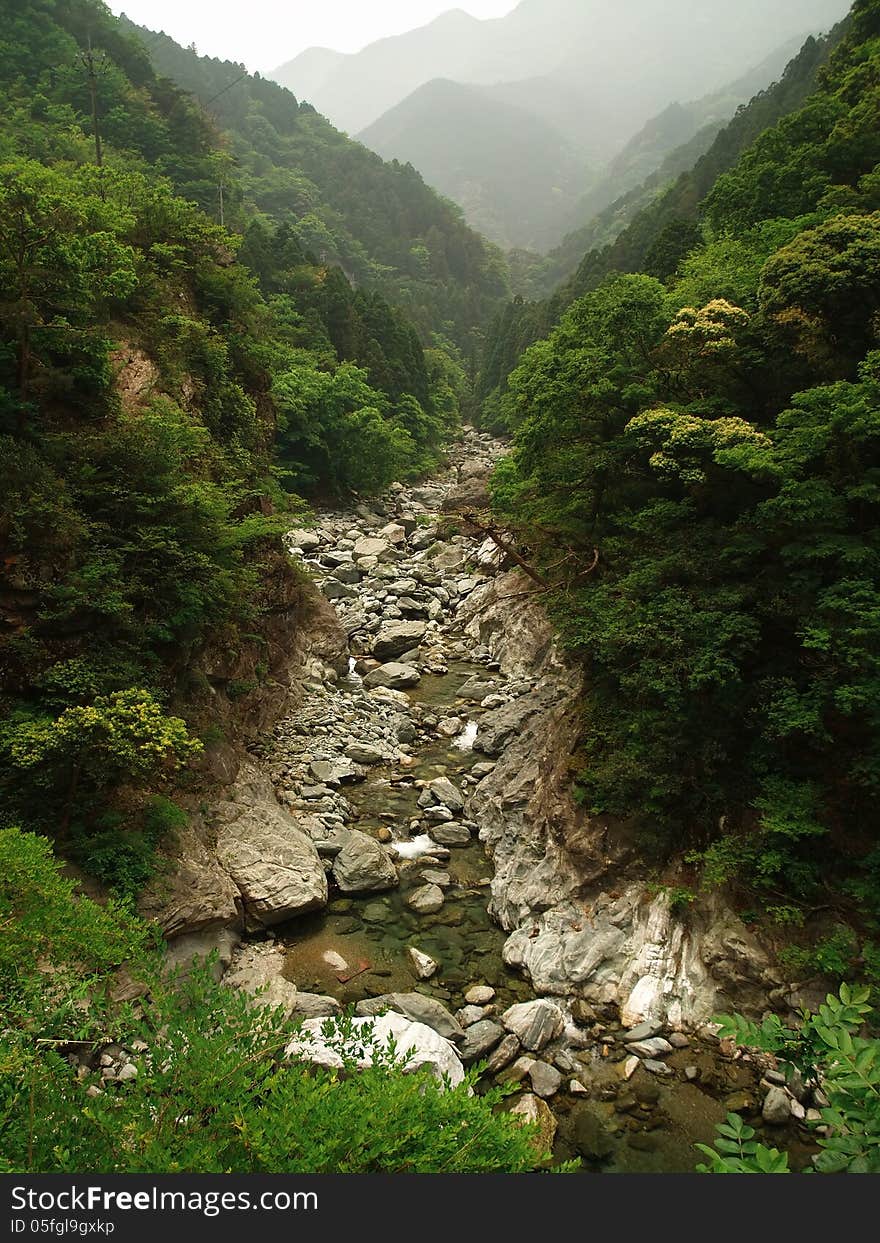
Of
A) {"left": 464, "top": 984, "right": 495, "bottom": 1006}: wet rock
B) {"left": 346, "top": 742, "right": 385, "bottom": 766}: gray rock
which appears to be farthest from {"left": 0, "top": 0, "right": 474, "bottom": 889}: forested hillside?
{"left": 464, "top": 984, "right": 495, "bottom": 1006}: wet rock

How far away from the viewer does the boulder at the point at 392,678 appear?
2075 centimetres

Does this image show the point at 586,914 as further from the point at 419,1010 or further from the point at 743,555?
the point at 743,555

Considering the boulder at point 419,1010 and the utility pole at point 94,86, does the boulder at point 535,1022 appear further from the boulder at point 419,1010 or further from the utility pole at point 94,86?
the utility pole at point 94,86

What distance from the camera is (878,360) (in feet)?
31.2

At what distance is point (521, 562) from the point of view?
49.9 ft

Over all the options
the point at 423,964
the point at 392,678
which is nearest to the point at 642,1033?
the point at 423,964

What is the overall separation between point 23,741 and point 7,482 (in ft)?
14.0

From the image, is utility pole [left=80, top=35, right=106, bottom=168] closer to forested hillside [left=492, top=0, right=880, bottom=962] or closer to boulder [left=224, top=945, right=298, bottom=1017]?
forested hillside [left=492, top=0, right=880, bottom=962]

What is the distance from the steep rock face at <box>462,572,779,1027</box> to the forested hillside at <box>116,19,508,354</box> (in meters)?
73.8

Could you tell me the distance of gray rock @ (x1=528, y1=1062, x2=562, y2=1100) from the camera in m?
8.41

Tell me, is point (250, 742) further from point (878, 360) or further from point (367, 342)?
point (367, 342)

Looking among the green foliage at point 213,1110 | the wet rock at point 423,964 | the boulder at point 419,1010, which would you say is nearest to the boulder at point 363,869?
the wet rock at point 423,964

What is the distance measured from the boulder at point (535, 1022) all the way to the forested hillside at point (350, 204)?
7870 cm

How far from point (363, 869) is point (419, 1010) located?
337cm
